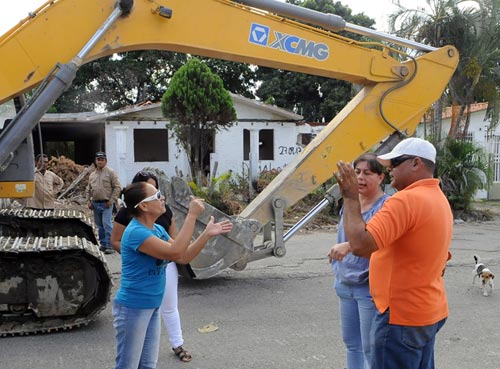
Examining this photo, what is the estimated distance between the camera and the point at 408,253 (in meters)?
2.58

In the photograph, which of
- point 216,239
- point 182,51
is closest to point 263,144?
point 216,239

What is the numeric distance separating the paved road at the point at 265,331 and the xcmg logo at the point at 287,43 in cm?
293

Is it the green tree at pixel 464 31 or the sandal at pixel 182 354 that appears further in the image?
the green tree at pixel 464 31

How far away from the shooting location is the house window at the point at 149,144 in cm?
2053

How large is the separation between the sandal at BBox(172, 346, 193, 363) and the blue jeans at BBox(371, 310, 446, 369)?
2.22 metres

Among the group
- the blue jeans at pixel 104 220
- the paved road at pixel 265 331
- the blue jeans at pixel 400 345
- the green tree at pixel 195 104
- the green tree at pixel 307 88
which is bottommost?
the paved road at pixel 265 331

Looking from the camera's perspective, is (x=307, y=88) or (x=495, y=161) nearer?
(x=495, y=161)

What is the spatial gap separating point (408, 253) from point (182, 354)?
260 centimetres

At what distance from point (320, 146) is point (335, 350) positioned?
2565mm

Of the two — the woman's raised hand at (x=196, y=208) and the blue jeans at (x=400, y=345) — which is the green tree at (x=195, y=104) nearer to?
the woman's raised hand at (x=196, y=208)

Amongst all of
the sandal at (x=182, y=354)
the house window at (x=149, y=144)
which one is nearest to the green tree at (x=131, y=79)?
the house window at (x=149, y=144)

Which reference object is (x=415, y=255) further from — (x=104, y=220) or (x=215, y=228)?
(x=104, y=220)

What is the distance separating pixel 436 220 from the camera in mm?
2566

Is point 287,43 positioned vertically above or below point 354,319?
above
